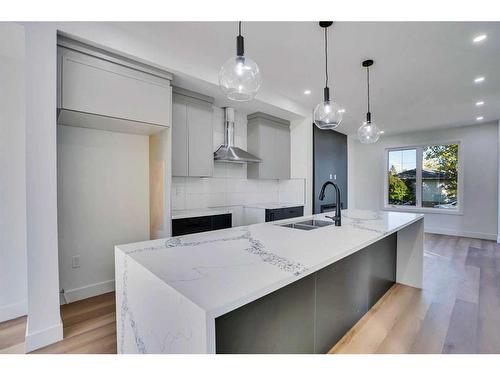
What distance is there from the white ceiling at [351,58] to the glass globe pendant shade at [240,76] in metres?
0.89

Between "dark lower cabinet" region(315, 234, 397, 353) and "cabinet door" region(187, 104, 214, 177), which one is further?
"cabinet door" region(187, 104, 214, 177)

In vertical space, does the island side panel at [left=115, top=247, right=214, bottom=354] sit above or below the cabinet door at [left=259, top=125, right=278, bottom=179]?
below

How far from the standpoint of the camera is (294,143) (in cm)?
466

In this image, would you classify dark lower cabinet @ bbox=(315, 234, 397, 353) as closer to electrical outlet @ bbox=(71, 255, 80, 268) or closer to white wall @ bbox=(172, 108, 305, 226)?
white wall @ bbox=(172, 108, 305, 226)

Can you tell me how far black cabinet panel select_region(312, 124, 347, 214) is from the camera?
186 inches

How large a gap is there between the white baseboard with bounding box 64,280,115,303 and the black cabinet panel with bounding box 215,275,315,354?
2.29m

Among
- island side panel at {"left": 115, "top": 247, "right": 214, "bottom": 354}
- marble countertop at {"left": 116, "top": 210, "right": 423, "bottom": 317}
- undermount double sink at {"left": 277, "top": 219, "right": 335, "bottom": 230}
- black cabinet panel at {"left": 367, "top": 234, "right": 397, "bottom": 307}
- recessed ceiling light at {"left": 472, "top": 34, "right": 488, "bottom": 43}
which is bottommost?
black cabinet panel at {"left": 367, "top": 234, "right": 397, "bottom": 307}

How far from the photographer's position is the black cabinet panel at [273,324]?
0.99 metres

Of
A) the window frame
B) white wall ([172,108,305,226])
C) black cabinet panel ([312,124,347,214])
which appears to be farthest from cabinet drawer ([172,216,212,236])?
the window frame

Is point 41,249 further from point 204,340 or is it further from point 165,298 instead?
point 204,340

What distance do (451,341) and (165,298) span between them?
85.7 inches

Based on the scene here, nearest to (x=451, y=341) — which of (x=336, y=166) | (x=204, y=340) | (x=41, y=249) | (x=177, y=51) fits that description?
(x=204, y=340)

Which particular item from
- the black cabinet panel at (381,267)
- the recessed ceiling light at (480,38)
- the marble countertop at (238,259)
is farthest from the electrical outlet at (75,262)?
the recessed ceiling light at (480,38)

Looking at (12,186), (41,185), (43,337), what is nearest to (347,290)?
(43,337)
